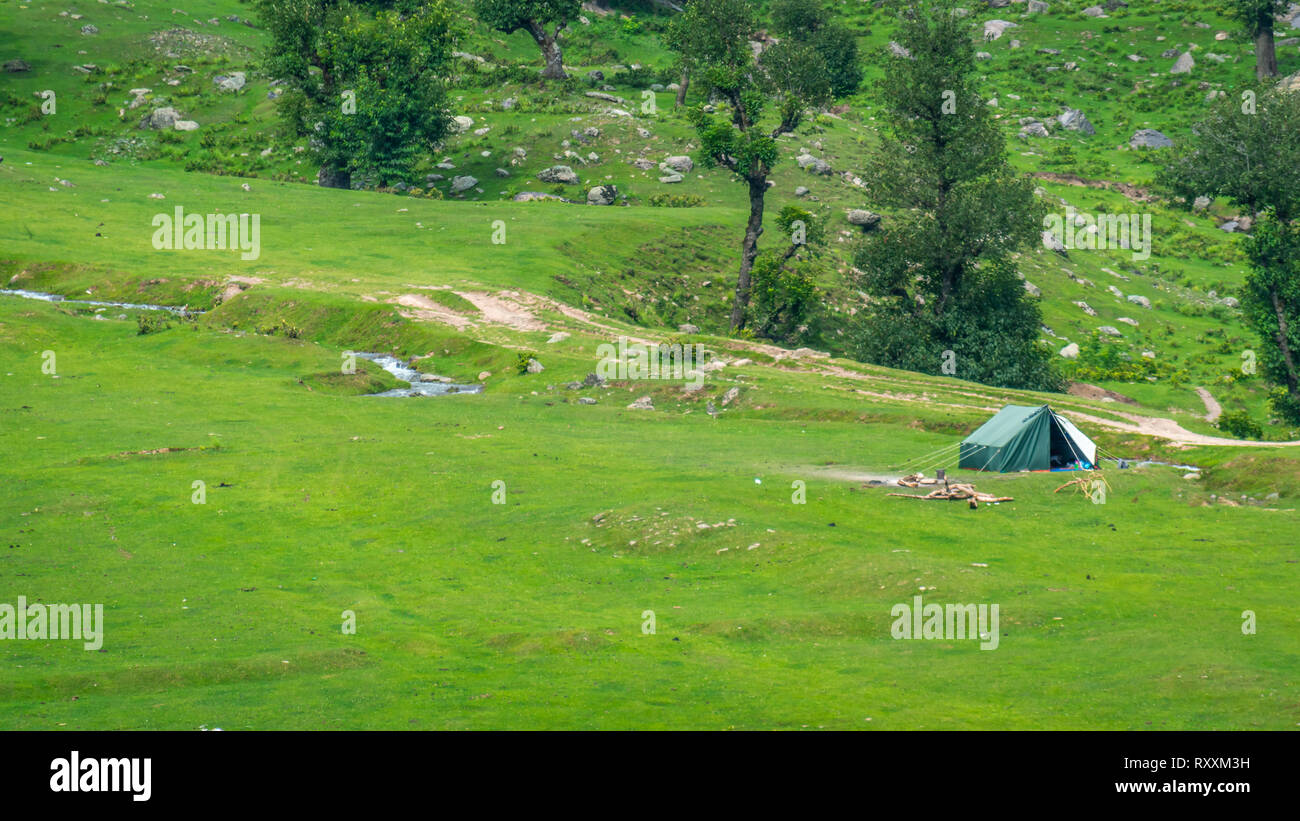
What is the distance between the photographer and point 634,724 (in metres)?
21.7

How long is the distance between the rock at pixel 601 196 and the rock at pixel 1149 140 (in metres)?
51.5

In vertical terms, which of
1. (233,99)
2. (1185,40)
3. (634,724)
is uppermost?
(1185,40)

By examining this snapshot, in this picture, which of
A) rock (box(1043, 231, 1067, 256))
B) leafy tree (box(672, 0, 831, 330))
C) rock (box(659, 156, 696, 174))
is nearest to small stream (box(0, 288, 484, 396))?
leafy tree (box(672, 0, 831, 330))

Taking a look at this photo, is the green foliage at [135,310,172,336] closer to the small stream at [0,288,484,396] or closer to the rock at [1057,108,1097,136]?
the small stream at [0,288,484,396]

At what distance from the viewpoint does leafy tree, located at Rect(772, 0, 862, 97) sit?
11281 centimetres

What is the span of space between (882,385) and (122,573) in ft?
121

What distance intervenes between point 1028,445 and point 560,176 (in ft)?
189

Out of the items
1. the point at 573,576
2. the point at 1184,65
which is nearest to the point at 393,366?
the point at 573,576

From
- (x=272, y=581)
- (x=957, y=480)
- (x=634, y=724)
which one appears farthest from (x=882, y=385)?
(x=634, y=724)

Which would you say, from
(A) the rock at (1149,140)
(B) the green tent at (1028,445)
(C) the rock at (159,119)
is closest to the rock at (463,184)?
(C) the rock at (159,119)

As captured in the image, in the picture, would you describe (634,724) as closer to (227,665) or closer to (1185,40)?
(227,665)

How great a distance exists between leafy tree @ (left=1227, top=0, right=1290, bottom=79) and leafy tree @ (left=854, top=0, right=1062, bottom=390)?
175ft

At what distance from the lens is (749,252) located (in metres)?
79.2

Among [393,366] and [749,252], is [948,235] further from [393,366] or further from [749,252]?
[393,366]
